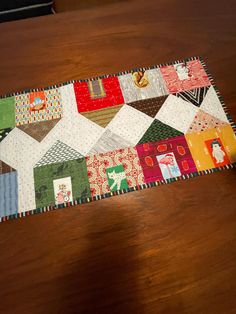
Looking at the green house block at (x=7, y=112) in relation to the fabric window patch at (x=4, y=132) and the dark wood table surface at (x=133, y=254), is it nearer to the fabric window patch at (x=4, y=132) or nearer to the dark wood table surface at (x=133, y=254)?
the fabric window patch at (x=4, y=132)

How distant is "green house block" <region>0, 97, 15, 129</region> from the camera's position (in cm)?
94

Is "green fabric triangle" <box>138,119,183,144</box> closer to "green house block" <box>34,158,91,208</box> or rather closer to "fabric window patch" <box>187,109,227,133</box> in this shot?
"fabric window patch" <box>187,109,227,133</box>

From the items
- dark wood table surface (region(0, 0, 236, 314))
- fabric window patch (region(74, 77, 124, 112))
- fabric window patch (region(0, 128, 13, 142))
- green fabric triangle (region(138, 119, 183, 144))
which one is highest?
fabric window patch (region(74, 77, 124, 112))

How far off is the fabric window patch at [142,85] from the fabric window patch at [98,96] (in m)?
0.02

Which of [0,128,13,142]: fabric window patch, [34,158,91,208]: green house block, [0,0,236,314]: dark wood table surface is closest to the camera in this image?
[0,0,236,314]: dark wood table surface

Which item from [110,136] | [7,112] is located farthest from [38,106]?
[110,136]

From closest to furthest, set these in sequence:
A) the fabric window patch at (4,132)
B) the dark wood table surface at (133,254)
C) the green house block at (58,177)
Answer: the dark wood table surface at (133,254) → the green house block at (58,177) → the fabric window patch at (4,132)

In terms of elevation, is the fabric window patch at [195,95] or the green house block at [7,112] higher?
the green house block at [7,112]

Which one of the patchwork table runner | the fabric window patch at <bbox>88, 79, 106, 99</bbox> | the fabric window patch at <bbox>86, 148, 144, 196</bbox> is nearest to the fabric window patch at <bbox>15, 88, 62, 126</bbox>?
the patchwork table runner

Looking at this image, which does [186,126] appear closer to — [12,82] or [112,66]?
[112,66]

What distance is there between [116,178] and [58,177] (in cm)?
17

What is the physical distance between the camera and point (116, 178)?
2.73 feet

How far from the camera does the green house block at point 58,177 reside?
813mm

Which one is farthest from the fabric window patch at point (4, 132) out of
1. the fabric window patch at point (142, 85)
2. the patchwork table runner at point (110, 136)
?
the fabric window patch at point (142, 85)
